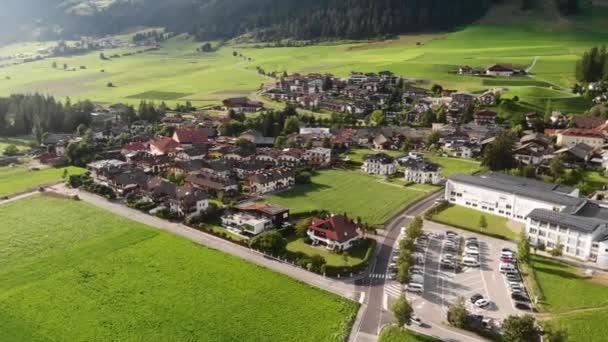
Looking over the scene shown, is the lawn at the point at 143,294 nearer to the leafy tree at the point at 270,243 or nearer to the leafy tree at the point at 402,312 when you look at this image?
the leafy tree at the point at 270,243

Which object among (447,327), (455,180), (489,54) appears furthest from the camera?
(489,54)

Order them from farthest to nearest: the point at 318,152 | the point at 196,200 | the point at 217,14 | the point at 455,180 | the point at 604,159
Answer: the point at 217,14 → the point at 318,152 → the point at 604,159 → the point at 455,180 → the point at 196,200

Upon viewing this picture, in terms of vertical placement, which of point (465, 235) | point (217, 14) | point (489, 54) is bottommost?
point (465, 235)

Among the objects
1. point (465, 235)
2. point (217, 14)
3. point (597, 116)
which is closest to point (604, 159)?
point (597, 116)

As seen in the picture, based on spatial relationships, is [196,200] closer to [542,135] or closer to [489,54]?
[542,135]

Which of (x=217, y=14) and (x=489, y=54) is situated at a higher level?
(x=217, y=14)

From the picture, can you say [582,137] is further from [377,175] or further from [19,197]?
A: [19,197]

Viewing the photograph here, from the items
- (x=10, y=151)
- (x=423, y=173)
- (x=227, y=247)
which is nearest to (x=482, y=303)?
(x=227, y=247)
